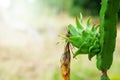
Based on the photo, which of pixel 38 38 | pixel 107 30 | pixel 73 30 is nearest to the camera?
pixel 107 30

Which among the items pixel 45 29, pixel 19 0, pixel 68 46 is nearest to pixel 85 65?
pixel 68 46

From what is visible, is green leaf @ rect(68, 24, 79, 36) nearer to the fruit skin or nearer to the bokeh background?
the fruit skin

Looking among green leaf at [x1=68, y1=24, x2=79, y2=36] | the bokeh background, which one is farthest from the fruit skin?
the bokeh background

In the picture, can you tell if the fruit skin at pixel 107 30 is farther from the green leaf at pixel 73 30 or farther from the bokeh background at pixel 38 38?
the bokeh background at pixel 38 38

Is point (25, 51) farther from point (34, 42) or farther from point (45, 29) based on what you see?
point (45, 29)

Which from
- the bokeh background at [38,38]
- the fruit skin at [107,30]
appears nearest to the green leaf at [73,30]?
the fruit skin at [107,30]

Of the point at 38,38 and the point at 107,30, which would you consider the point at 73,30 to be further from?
the point at 38,38

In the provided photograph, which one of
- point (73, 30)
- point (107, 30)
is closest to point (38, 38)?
point (73, 30)
